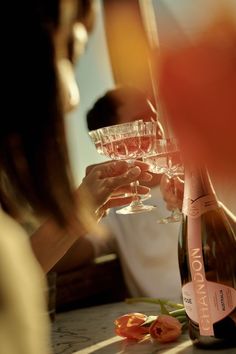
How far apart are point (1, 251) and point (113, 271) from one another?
1.55 meters

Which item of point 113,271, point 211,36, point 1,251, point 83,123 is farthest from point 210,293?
point 83,123

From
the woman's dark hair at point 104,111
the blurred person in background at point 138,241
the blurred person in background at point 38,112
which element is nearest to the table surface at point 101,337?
the blurred person in background at point 38,112

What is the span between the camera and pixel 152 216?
206 centimetres

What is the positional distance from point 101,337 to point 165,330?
17 centimetres

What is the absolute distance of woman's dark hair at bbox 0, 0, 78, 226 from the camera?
543 millimetres

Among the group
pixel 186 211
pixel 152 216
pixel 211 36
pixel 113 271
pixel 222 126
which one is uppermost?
pixel 211 36

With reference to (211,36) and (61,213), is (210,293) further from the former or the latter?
(211,36)

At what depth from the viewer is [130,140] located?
45.4 inches

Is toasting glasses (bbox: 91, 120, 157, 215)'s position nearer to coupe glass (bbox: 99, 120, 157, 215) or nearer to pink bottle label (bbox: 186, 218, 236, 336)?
coupe glass (bbox: 99, 120, 157, 215)

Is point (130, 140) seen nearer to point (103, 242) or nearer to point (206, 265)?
point (206, 265)

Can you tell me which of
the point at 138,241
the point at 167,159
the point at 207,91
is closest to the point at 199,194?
the point at 167,159

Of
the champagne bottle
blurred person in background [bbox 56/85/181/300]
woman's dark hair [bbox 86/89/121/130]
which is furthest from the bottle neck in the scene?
woman's dark hair [bbox 86/89/121/130]

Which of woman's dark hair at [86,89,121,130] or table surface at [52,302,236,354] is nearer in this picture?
table surface at [52,302,236,354]

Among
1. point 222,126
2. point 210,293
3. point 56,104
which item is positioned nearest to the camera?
point 56,104
